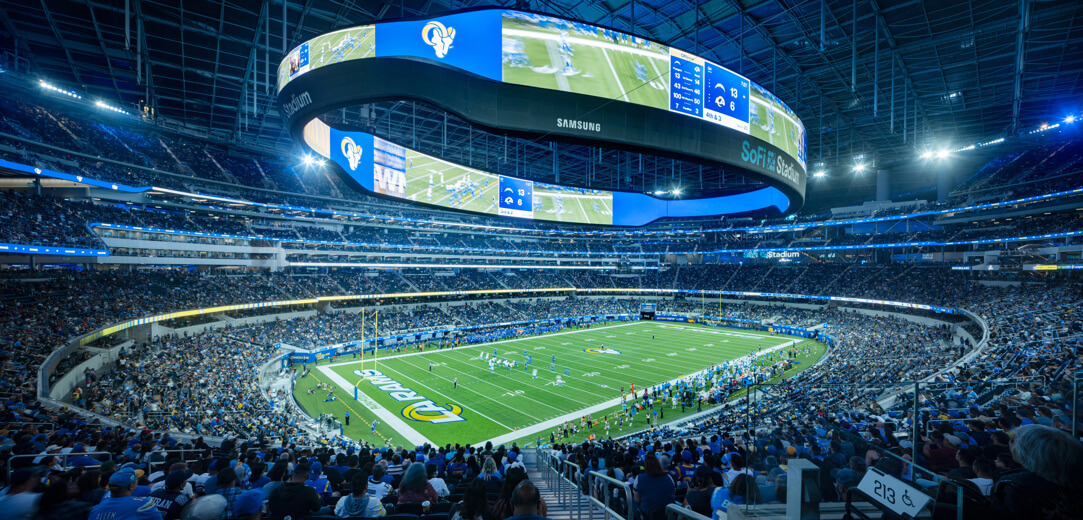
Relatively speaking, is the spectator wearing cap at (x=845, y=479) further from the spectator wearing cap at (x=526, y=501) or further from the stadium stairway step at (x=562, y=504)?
the spectator wearing cap at (x=526, y=501)

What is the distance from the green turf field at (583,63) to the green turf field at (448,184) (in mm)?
7292

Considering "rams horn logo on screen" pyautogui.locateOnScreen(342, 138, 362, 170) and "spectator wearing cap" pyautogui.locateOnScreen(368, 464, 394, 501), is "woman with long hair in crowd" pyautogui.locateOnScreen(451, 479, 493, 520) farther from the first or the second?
"rams horn logo on screen" pyautogui.locateOnScreen(342, 138, 362, 170)

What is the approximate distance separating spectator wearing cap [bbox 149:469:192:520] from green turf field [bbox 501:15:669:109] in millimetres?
6481

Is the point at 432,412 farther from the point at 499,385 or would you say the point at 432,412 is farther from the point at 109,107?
the point at 109,107

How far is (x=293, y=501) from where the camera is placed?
3781 millimetres

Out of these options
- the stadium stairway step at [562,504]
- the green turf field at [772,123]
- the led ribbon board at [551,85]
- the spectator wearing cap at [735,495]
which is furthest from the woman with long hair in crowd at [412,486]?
the green turf field at [772,123]

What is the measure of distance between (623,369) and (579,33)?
29158 millimetres

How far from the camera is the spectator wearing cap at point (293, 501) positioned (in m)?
3.74

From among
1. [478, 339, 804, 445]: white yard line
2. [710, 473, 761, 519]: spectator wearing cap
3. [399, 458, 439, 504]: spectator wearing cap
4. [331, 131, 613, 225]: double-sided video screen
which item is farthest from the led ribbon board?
[478, 339, 804, 445]: white yard line

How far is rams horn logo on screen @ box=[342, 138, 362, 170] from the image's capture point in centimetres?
1183

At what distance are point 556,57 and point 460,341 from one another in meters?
39.1

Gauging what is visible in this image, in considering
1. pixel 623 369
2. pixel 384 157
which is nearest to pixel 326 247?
pixel 623 369

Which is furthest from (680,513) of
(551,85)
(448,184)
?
(448,184)

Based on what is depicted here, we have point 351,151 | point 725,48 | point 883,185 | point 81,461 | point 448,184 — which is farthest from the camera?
point 883,185
